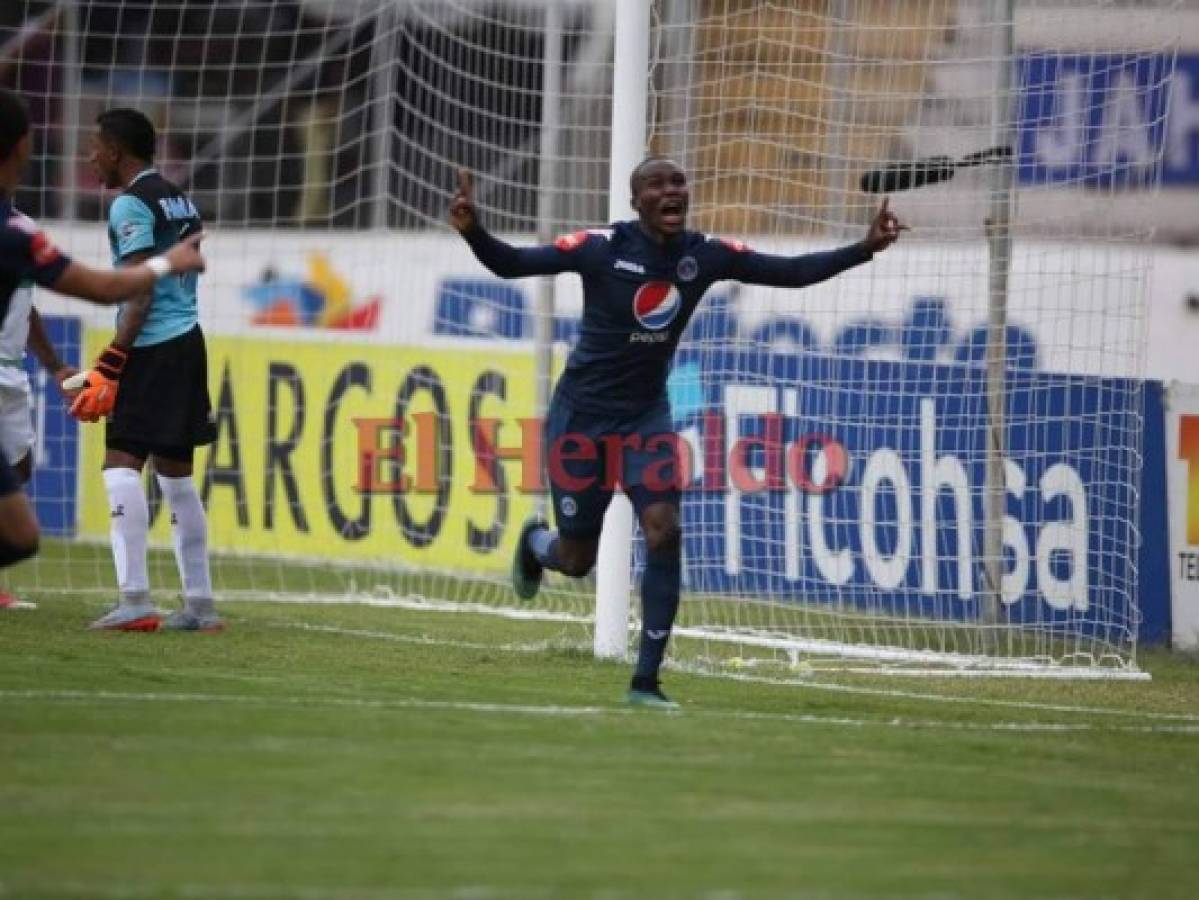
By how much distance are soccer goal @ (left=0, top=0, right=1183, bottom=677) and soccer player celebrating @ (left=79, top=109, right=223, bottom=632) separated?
5.49 feet

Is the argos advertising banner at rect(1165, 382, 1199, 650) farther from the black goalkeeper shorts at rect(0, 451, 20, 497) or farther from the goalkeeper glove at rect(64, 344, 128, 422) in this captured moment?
the black goalkeeper shorts at rect(0, 451, 20, 497)

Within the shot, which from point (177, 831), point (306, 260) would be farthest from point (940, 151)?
point (306, 260)

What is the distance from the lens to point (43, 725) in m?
9.71

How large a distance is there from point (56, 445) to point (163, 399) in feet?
27.5

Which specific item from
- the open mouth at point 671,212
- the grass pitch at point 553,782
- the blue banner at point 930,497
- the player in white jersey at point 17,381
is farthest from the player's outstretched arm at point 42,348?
the blue banner at point 930,497

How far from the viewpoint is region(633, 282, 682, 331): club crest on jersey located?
454 inches

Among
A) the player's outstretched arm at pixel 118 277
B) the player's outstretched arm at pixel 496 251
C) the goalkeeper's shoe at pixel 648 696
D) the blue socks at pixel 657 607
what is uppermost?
the player's outstretched arm at pixel 496 251

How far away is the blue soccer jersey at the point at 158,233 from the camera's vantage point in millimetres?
13508

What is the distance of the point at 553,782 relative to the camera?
28.7ft

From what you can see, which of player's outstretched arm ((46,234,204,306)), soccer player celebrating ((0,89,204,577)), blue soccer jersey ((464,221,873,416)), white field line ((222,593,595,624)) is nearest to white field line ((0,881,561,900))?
soccer player celebrating ((0,89,204,577))

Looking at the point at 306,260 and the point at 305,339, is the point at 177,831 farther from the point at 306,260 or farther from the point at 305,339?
the point at 306,260

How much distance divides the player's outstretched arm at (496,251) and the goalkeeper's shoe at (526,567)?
7.29 ft

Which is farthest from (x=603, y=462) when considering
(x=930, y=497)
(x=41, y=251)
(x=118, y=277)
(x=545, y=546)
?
(x=930, y=497)

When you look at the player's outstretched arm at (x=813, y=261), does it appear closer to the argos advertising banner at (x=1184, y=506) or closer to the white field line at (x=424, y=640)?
the white field line at (x=424, y=640)
